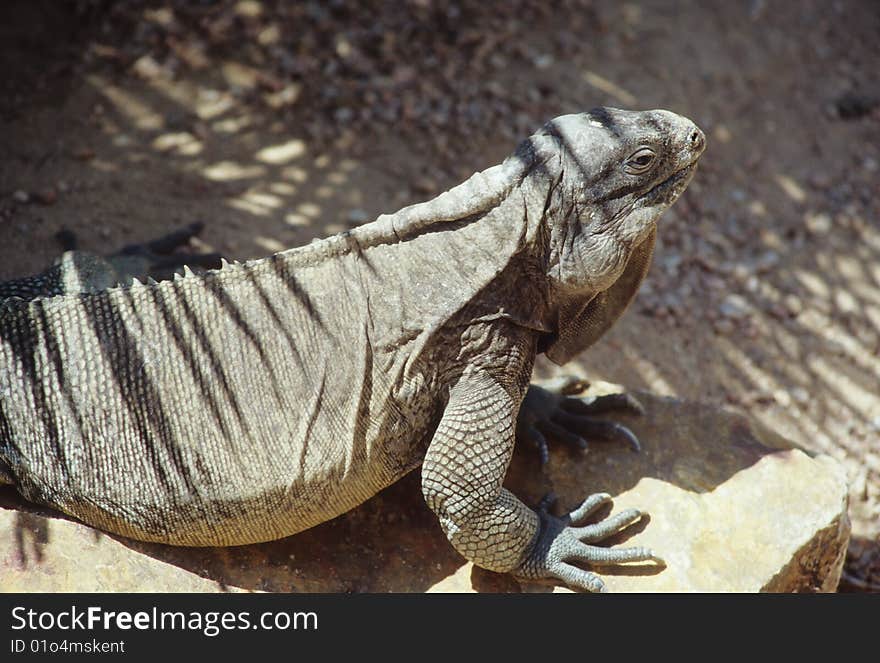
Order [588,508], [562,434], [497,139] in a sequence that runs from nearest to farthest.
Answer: [588,508] < [562,434] < [497,139]

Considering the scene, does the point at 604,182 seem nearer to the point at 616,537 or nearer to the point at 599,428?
the point at 599,428

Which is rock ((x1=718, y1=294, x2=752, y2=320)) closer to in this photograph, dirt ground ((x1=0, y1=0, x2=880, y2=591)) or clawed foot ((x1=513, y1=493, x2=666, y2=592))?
dirt ground ((x1=0, y1=0, x2=880, y2=591))

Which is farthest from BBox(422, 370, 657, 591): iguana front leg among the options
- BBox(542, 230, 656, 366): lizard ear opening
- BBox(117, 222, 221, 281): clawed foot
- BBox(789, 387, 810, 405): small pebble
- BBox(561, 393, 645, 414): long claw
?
BBox(789, 387, 810, 405): small pebble

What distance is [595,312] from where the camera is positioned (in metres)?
4.23

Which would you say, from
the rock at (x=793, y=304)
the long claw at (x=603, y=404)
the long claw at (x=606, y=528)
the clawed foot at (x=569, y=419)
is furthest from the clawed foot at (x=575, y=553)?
the rock at (x=793, y=304)

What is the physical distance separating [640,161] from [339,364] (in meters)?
1.50

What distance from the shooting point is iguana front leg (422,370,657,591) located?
148 inches

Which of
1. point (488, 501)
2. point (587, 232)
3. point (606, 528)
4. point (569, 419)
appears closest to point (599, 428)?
point (569, 419)

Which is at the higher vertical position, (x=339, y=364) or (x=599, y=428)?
(x=339, y=364)

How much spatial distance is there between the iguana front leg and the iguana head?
0.61 m

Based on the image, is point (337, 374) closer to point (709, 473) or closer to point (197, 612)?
point (197, 612)

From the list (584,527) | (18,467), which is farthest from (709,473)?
(18,467)

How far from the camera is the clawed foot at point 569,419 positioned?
14.9ft

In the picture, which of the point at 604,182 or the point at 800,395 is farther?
the point at 800,395
